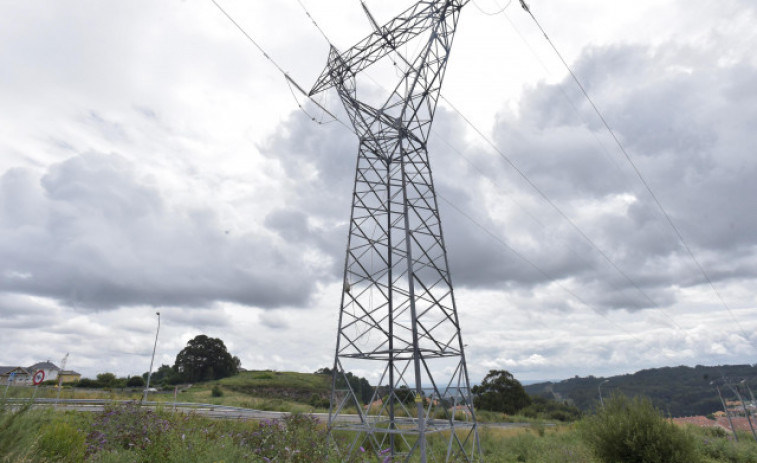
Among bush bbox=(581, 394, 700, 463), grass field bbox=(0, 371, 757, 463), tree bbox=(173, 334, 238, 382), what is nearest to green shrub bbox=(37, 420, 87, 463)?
grass field bbox=(0, 371, 757, 463)

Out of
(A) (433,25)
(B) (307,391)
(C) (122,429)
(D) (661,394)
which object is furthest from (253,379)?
(D) (661,394)

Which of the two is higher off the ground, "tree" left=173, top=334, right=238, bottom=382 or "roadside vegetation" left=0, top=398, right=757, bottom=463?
"tree" left=173, top=334, right=238, bottom=382

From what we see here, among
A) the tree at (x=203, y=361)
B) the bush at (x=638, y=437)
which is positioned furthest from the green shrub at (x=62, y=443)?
the tree at (x=203, y=361)

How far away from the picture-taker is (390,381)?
1205 cm

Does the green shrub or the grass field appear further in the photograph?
the green shrub

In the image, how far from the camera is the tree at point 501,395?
184 feet

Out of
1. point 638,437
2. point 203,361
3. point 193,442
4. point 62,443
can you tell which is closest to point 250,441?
point 193,442

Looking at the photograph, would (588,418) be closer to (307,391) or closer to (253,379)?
(307,391)

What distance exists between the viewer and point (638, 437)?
1547 cm

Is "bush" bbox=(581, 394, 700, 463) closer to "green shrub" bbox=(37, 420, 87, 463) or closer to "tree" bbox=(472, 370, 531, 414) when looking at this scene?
"green shrub" bbox=(37, 420, 87, 463)

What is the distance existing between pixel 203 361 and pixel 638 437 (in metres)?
67.4

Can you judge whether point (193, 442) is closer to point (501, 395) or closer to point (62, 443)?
point (62, 443)

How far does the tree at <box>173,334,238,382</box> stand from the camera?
66.4 m

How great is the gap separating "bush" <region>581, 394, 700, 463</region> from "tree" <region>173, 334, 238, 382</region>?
64.7 m
